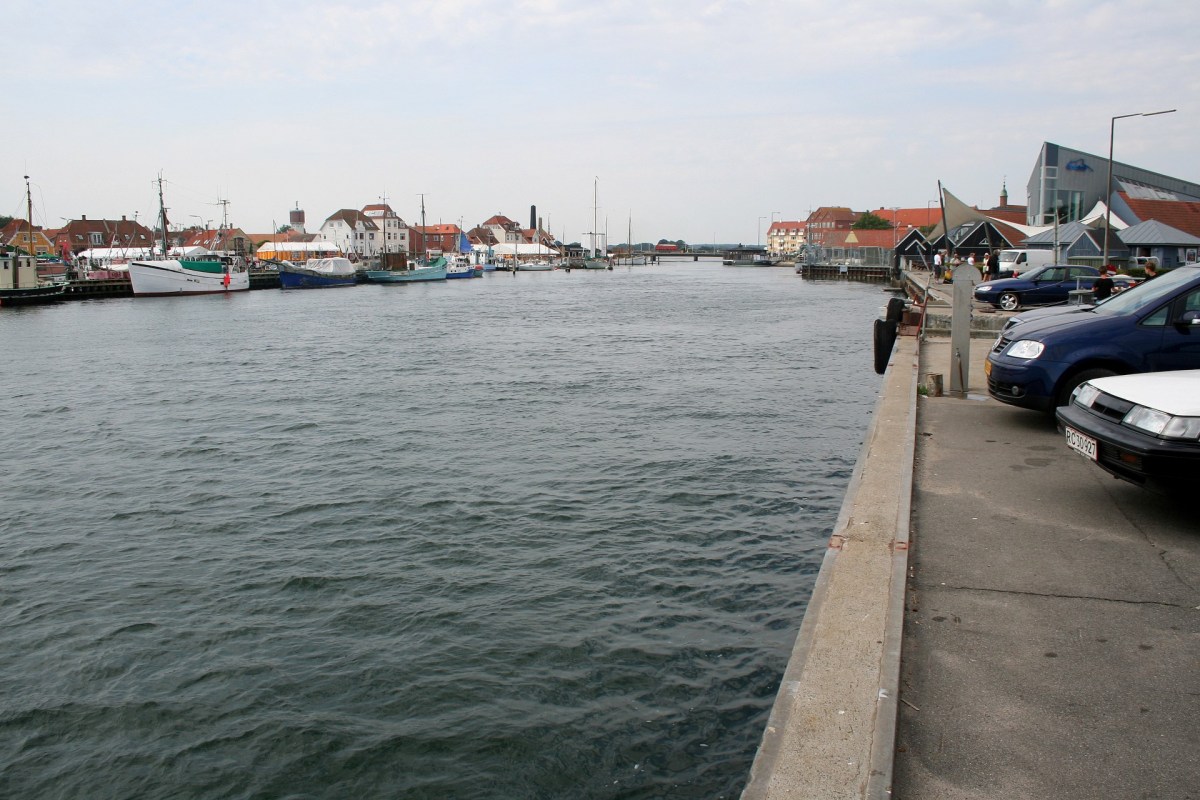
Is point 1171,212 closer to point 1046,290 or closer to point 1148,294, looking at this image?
point 1046,290

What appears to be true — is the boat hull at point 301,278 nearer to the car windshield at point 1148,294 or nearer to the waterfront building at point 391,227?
the waterfront building at point 391,227

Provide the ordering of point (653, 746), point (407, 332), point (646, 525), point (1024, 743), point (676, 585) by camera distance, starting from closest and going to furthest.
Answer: point (1024, 743) → point (653, 746) → point (676, 585) → point (646, 525) → point (407, 332)

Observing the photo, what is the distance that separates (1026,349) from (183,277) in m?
70.2

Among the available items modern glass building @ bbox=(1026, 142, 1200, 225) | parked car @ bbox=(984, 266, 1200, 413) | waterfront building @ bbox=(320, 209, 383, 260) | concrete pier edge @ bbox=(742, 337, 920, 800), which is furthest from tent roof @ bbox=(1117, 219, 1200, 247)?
waterfront building @ bbox=(320, 209, 383, 260)

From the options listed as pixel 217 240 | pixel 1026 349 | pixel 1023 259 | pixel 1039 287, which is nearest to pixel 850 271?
pixel 1023 259

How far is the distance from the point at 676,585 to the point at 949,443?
10.8 feet

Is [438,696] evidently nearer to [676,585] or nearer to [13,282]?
[676,585]

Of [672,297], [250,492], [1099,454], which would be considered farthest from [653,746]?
[672,297]

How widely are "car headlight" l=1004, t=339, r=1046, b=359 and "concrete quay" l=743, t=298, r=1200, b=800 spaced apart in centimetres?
176

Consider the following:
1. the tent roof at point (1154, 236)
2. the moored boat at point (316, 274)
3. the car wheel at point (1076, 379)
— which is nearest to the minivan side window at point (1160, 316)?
the car wheel at point (1076, 379)

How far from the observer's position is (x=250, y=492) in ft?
39.1

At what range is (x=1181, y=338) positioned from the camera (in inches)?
350

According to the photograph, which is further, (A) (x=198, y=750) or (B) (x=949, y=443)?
(B) (x=949, y=443)

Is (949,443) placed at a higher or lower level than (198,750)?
higher
